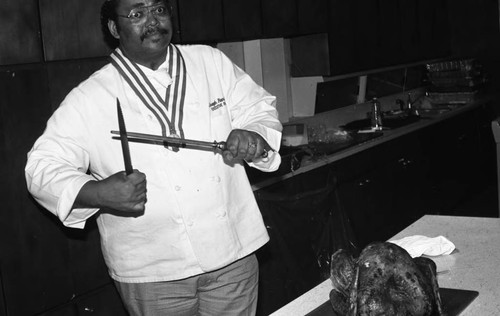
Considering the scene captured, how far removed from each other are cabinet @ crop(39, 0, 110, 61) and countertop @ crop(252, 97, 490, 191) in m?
1.22

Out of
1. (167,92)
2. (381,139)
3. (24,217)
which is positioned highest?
(167,92)

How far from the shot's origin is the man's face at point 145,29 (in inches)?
98.7

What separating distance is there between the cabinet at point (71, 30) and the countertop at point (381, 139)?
47.9 inches

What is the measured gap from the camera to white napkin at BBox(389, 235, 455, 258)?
2.25 metres

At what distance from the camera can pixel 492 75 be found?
8.12m

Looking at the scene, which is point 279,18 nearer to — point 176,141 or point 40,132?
point 40,132

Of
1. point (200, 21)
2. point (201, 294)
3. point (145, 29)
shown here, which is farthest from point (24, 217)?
point (200, 21)

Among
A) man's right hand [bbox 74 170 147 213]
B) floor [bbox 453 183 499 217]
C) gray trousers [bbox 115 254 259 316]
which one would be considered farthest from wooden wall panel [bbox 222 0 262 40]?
floor [bbox 453 183 499 217]

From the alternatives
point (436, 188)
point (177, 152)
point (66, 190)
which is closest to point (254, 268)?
point (177, 152)

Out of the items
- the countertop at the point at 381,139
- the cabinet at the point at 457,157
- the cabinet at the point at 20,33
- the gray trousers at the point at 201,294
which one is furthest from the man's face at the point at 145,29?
the cabinet at the point at 457,157

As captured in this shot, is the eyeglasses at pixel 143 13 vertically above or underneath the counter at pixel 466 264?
above

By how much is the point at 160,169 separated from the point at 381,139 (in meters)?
3.25

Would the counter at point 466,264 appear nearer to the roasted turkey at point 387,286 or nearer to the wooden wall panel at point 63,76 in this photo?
the roasted turkey at point 387,286

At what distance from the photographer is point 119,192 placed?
2.23 m
